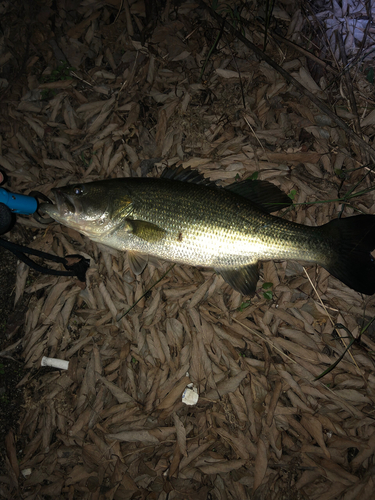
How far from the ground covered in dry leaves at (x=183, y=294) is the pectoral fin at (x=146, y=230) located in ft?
1.34

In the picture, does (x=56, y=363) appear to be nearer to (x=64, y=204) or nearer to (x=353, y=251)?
(x=64, y=204)

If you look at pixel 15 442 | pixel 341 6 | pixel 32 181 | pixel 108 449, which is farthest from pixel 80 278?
pixel 341 6

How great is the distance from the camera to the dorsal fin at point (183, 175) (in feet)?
8.79

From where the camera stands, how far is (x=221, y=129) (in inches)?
117

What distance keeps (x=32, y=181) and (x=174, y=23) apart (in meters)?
2.46

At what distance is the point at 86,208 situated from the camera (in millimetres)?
2572

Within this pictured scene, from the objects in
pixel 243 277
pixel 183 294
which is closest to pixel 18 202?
pixel 183 294

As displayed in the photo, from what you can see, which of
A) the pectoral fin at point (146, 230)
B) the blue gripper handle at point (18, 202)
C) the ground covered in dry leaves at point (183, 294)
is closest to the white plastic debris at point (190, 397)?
the ground covered in dry leaves at point (183, 294)

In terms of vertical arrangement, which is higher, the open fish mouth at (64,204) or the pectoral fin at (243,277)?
the open fish mouth at (64,204)

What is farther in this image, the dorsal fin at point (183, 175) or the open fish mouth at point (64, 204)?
the dorsal fin at point (183, 175)

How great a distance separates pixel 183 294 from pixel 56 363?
1627mm

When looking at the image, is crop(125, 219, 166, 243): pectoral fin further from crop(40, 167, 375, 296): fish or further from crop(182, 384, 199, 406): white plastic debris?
crop(182, 384, 199, 406): white plastic debris

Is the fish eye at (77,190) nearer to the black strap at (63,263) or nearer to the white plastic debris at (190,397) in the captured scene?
the black strap at (63,263)

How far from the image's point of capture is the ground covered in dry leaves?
8.76 ft
